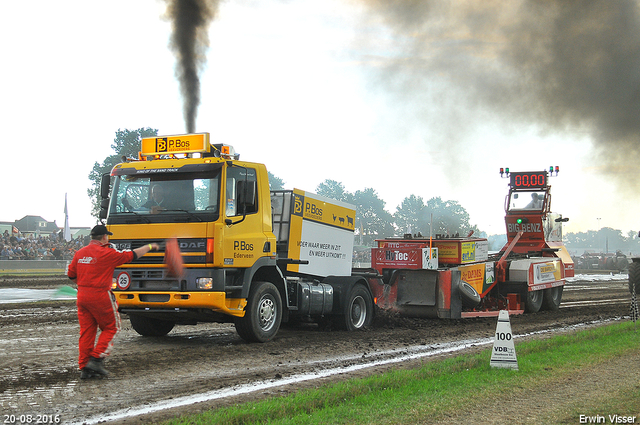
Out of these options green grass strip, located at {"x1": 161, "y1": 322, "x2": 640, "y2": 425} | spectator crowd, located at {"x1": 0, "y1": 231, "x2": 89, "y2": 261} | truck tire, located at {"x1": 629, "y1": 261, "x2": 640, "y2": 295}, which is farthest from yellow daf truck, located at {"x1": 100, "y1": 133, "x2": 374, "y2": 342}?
spectator crowd, located at {"x1": 0, "y1": 231, "x2": 89, "y2": 261}

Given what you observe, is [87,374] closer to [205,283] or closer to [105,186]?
[205,283]

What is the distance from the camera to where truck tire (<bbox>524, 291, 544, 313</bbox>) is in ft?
53.8

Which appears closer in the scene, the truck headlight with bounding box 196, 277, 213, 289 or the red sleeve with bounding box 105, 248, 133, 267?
the red sleeve with bounding box 105, 248, 133, 267

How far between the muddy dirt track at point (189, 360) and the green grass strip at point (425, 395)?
566 mm

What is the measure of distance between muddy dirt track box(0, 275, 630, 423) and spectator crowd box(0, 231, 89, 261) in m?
24.9

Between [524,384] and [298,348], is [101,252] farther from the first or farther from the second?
[524,384]

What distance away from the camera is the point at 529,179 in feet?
61.2

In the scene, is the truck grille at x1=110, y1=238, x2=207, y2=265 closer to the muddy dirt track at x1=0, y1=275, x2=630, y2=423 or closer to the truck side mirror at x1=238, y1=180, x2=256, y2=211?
the truck side mirror at x1=238, y1=180, x2=256, y2=211

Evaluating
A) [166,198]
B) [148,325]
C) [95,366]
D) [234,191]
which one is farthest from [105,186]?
[95,366]

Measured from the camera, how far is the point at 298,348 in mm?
9703

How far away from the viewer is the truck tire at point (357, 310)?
1195 centimetres

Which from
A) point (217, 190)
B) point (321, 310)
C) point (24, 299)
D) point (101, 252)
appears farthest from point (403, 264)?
point (24, 299)

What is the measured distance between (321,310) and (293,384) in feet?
15.1

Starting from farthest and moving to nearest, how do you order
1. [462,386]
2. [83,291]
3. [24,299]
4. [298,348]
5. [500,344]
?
[24,299]
[298,348]
[500,344]
[83,291]
[462,386]
